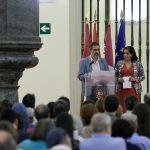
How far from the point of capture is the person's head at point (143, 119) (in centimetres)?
762

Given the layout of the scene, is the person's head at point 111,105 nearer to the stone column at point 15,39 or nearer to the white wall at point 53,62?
the stone column at point 15,39

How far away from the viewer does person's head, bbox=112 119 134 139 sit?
22.0 feet

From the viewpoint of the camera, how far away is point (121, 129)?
670 centimetres

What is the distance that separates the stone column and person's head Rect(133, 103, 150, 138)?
72.0 inches

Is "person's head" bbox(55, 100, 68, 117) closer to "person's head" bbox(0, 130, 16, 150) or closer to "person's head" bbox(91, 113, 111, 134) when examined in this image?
"person's head" bbox(91, 113, 111, 134)

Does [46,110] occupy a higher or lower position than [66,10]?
lower

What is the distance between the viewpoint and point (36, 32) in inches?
369

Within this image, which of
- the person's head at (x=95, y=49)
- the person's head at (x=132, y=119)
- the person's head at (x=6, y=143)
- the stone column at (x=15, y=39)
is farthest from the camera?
the person's head at (x=95, y=49)

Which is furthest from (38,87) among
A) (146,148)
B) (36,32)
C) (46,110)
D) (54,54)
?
(146,148)

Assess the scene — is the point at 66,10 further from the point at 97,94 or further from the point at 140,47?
the point at 97,94

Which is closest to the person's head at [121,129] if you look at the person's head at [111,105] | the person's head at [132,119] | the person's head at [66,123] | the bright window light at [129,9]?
the person's head at [132,119]

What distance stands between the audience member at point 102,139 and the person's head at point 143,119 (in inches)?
49.6

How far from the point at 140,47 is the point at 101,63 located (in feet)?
7.92

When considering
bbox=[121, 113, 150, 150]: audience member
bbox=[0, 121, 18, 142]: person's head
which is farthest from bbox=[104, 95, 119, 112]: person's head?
bbox=[0, 121, 18, 142]: person's head
